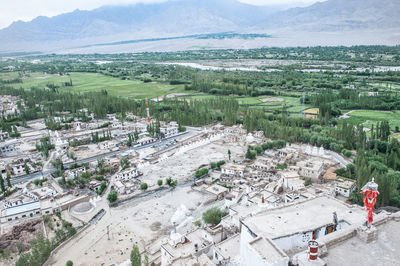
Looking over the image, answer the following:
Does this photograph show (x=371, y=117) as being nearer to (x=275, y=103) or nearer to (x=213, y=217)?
(x=275, y=103)

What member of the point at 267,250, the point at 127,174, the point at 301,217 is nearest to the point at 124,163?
the point at 127,174

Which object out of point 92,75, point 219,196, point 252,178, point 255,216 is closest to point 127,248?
point 219,196

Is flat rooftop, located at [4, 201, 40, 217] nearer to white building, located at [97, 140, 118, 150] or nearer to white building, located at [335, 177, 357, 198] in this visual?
white building, located at [97, 140, 118, 150]

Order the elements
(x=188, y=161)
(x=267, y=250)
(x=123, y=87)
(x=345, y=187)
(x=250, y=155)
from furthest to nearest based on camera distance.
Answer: (x=123, y=87) < (x=188, y=161) < (x=250, y=155) < (x=345, y=187) < (x=267, y=250)

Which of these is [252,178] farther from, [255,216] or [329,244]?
[329,244]

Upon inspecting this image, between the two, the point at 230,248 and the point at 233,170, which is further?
the point at 233,170

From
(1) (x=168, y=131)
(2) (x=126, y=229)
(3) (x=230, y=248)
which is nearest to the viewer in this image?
(3) (x=230, y=248)
